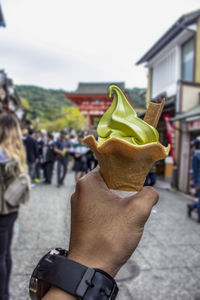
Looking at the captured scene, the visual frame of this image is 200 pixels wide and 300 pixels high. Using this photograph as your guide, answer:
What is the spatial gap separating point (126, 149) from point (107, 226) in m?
0.23

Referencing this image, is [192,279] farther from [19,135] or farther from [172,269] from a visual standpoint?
[19,135]

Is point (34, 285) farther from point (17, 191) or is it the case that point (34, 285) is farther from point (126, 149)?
point (17, 191)

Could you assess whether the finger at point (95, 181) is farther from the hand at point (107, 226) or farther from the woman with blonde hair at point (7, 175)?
the woman with blonde hair at point (7, 175)

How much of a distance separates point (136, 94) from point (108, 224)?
1.02 meters

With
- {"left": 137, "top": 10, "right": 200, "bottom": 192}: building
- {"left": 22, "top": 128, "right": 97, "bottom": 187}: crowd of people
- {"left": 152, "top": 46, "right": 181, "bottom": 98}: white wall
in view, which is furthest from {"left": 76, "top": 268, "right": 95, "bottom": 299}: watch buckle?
{"left": 137, "top": 10, "right": 200, "bottom": 192}: building

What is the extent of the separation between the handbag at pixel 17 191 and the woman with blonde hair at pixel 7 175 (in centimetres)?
3

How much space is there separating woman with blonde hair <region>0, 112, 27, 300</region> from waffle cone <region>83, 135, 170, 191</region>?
74.4 inches

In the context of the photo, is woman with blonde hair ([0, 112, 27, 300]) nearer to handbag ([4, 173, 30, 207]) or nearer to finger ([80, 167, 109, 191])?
handbag ([4, 173, 30, 207])

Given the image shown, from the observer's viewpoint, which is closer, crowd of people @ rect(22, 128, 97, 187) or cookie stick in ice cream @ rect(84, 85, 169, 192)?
cookie stick in ice cream @ rect(84, 85, 169, 192)

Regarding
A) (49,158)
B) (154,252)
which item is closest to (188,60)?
(49,158)

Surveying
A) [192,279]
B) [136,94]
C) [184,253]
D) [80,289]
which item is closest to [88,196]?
[80,289]

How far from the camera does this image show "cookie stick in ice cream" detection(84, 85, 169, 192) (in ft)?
2.46

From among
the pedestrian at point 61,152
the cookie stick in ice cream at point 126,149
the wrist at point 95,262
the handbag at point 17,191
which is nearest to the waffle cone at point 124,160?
the cookie stick in ice cream at point 126,149

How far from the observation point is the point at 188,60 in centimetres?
875
